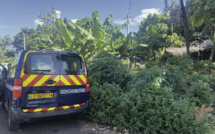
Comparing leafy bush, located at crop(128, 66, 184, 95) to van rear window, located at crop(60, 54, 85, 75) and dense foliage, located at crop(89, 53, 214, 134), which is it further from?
van rear window, located at crop(60, 54, 85, 75)

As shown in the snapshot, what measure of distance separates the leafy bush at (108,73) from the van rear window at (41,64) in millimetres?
1633

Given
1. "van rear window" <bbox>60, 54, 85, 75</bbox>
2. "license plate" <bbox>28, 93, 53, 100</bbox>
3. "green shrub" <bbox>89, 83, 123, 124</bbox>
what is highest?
"van rear window" <bbox>60, 54, 85, 75</bbox>

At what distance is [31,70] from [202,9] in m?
9.54

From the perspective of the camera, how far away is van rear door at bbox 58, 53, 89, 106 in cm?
353

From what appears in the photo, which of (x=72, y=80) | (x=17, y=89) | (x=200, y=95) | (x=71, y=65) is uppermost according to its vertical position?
(x=71, y=65)

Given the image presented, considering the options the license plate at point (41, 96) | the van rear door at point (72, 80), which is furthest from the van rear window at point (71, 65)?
the license plate at point (41, 96)

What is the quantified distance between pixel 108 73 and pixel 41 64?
2.29m

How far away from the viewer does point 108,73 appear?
16.7 ft

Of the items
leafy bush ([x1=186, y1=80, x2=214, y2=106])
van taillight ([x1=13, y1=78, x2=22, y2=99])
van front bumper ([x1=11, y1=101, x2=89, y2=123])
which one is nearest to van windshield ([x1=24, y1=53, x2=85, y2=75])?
van taillight ([x1=13, y1=78, x2=22, y2=99])

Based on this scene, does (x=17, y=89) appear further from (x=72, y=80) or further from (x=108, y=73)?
(x=108, y=73)

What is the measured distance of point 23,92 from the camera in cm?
305

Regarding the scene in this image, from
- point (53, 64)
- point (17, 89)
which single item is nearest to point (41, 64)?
point (53, 64)

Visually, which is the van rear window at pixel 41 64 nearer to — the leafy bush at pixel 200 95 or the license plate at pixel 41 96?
the license plate at pixel 41 96

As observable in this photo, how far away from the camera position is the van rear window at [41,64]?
3.22 meters
